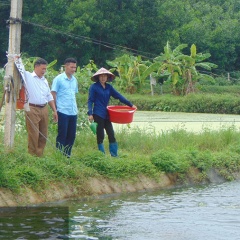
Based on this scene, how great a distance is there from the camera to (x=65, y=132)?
1124 centimetres

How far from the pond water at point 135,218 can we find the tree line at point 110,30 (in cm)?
3274

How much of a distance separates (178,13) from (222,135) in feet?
113

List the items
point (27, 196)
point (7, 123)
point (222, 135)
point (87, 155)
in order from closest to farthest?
point (27, 196) < point (7, 123) < point (87, 155) < point (222, 135)

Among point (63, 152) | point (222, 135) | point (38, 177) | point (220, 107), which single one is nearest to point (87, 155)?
point (63, 152)

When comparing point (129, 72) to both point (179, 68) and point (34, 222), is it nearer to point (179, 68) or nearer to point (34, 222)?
point (179, 68)

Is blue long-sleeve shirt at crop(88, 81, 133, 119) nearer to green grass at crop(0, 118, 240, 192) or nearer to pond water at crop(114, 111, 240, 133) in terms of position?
green grass at crop(0, 118, 240, 192)

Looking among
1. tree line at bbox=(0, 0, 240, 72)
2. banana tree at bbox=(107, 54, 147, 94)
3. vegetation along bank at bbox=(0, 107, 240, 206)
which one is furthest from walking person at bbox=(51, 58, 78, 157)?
tree line at bbox=(0, 0, 240, 72)

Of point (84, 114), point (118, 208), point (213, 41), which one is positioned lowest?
point (118, 208)

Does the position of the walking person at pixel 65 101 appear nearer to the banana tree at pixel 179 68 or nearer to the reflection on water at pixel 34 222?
the reflection on water at pixel 34 222

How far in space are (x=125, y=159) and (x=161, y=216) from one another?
2726mm

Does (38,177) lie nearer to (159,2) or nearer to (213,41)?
(159,2)

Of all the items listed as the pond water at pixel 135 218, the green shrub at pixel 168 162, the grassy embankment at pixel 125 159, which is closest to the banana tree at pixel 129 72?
the grassy embankment at pixel 125 159

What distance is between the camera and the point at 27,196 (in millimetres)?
9867

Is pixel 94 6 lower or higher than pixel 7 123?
higher
